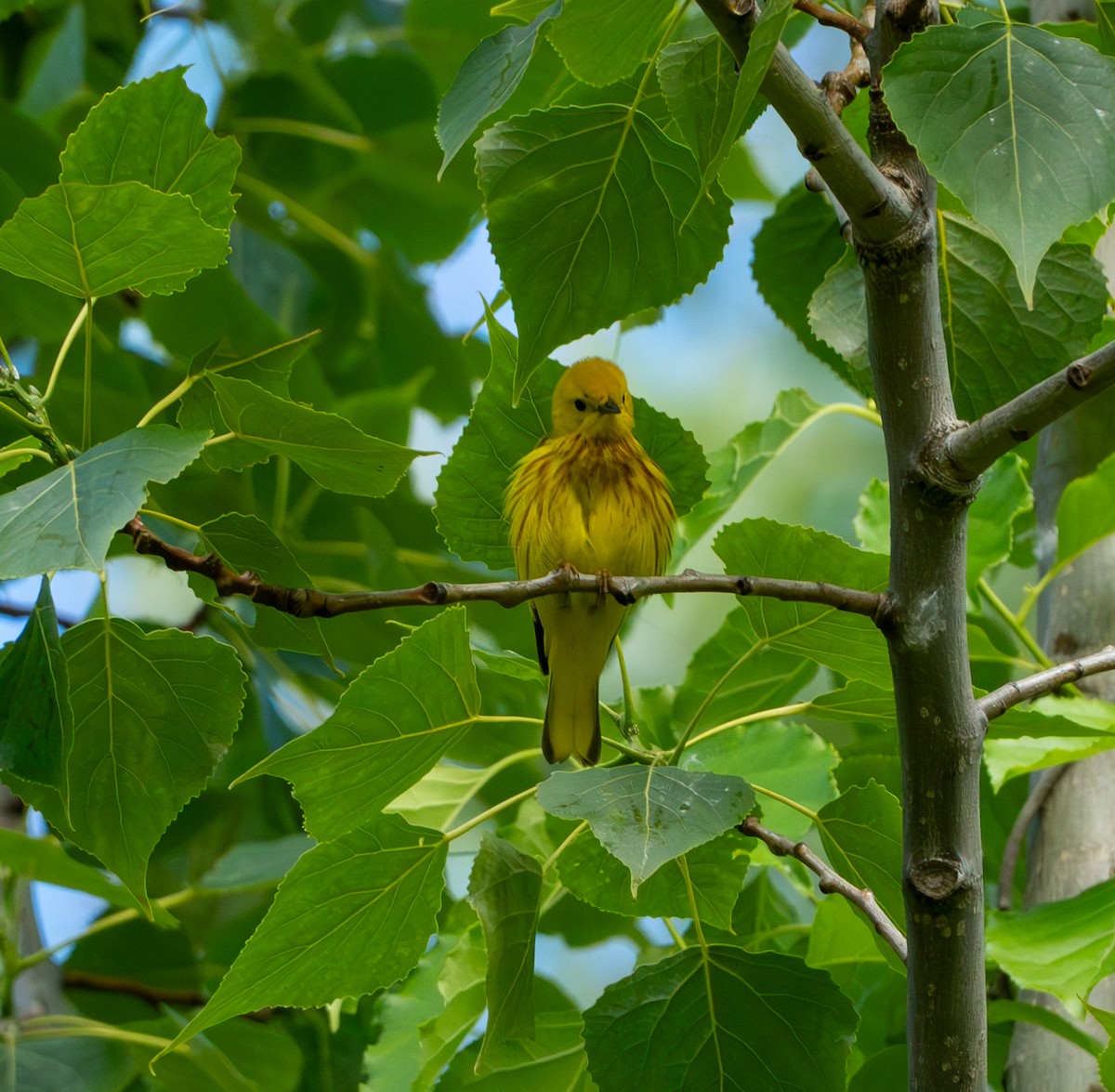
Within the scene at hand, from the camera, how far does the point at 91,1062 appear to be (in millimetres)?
1570

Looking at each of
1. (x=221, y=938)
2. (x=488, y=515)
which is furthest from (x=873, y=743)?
(x=221, y=938)

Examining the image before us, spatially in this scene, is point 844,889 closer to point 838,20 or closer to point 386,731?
point 386,731

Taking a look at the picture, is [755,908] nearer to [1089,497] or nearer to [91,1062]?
[1089,497]

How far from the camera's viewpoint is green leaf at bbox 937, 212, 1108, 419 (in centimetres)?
109

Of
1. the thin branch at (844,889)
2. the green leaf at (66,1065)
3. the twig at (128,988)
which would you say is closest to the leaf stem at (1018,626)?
the thin branch at (844,889)

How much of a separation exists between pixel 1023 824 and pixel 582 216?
0.91 meters

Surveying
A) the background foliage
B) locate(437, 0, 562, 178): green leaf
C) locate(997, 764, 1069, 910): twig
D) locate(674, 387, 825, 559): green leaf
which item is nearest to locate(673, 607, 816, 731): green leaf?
the background foliage

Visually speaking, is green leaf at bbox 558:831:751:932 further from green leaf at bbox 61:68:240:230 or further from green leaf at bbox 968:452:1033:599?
green leaf at bbox 61:68:240:230

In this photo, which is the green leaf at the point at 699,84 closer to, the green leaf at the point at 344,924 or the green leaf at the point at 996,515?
the green leaf at the point at 344,924

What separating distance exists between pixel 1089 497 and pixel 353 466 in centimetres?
89

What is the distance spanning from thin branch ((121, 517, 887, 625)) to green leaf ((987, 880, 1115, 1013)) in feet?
1.51

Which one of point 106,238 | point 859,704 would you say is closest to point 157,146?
point 106,238

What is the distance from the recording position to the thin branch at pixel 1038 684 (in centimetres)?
84

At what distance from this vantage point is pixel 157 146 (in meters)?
0.93
